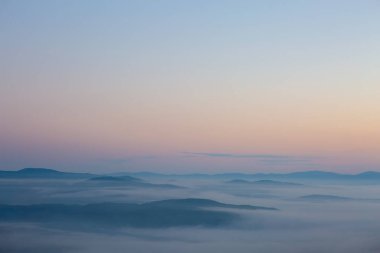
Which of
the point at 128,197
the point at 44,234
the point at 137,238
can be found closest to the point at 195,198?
the point at 128,197

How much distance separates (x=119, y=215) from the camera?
3428 cm

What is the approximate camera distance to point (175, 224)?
32656 millimetres

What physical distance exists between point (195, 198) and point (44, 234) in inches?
635

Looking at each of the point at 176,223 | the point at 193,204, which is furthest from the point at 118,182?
the point at 176,223

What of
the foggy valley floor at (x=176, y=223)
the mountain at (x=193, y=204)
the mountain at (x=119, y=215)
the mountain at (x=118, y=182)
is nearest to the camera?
the foggy valley floor at (x=176, y=223)

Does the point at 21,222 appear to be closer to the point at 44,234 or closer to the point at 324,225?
the point at 44,234

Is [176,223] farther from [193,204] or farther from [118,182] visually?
[118,182]

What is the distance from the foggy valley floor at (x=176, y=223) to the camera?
24.1m

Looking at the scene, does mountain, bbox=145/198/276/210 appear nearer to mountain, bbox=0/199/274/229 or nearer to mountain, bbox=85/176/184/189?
mountain, bbox=0/199/274/229

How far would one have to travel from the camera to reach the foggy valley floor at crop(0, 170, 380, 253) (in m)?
24.1

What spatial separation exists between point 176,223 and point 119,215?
426 cm

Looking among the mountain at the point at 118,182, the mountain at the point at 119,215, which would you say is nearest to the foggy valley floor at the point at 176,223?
the mountain at the point at 119,215

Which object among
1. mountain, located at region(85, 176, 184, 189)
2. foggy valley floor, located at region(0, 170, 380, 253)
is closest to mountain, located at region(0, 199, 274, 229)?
foggy valley floor, located at region(0, 170, 380, 253)

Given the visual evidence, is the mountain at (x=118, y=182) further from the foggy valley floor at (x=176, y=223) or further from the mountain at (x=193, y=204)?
the mountain at (x=193, y=204)
